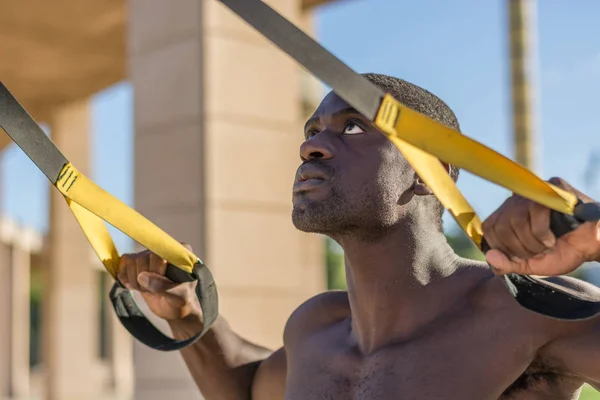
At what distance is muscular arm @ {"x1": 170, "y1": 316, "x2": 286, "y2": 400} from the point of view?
2.32 metres

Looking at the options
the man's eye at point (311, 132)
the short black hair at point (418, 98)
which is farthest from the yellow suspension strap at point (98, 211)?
the short black hair at point (418, 98)

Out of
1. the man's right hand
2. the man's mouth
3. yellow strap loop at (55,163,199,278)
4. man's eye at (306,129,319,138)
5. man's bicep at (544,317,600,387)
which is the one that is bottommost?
man's bicep at (544,317,600,387)

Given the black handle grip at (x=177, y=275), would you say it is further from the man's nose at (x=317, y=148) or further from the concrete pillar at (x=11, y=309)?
the concrete pillar at (x=11, y=309)

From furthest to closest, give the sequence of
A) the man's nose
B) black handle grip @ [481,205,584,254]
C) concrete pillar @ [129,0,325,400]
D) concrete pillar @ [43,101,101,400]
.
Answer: concrete pillar @ [43,101,101,400], concrete pillar @ [129,0,325,400], the man's nose, black handle grip @ [481,205,584,254]

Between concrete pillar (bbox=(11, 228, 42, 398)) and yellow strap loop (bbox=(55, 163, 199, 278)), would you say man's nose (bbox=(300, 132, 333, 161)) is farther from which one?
concrete pillar (bbox=(11, 228, 42, 398))

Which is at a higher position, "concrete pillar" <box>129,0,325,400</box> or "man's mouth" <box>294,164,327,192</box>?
"concrete pillar" <box>129,0,325,400</box>

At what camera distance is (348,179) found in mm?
1902

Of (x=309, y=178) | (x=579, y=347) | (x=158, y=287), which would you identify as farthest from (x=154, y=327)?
(x=579, y=347)

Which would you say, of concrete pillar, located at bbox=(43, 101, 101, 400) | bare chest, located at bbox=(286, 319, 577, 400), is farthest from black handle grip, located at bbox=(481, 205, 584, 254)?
concrete pillar, located at bbox=(43, 101, 101, 400)

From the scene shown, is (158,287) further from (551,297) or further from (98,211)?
(551,297)

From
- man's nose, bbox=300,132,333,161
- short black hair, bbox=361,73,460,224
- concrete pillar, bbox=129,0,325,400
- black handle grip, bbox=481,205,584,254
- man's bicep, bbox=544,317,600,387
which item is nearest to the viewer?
black handle grip, bbox=481,205,584,254

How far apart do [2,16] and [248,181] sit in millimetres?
5135

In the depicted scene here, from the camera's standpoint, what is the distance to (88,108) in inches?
564

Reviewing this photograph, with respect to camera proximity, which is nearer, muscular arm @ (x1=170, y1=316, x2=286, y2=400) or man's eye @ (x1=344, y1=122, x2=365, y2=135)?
man's eye @ (x1=344, y1=122, x2=365, y2=135)
